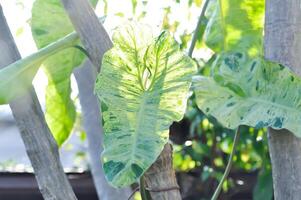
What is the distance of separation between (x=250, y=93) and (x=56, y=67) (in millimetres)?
438

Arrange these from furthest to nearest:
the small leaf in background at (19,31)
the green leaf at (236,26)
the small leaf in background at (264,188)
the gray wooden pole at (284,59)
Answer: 1. the small leaf in background at (19,31)
2. the small leaf in background at (264,188)
3. the green leaf at (236,26)
4. the gray wooden pole at (284,59)

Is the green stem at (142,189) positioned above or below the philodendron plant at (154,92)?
below

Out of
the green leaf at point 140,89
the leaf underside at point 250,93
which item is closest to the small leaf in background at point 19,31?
the leaf underside at point 250,93

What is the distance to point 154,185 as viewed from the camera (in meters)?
0.96

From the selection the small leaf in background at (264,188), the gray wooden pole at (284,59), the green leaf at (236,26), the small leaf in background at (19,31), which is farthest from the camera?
the small leaf in background at (19,31)

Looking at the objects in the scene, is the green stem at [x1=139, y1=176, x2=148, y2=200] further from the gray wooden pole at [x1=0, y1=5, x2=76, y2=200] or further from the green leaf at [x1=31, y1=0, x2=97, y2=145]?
the green leaf at [x1=31, y1=0, x2=97, y2=145]

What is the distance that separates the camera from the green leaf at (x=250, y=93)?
101 cm

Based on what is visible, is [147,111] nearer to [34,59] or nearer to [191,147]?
[34,59]

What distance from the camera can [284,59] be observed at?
1042 mm

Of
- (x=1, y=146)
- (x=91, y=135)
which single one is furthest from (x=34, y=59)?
(x=1, y=146)

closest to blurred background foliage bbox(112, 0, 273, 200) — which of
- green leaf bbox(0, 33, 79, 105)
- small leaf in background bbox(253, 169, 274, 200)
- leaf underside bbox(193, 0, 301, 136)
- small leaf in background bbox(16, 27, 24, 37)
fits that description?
small leaf in background bbox(253, 169, 274, 200)

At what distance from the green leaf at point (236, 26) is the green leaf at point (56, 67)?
0.25 m

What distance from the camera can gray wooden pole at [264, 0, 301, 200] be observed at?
1.00 meters

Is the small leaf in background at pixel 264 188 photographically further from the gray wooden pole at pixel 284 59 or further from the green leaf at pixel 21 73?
the green leaf at pixel 21 73
